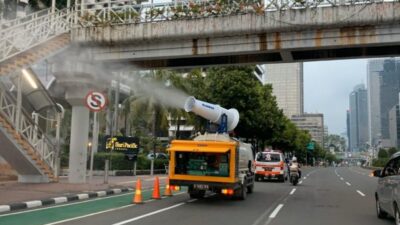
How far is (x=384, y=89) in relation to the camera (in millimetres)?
131875

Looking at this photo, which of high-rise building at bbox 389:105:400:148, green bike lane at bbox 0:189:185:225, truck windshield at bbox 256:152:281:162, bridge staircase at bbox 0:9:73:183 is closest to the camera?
green bike lane at bbox 0:189:185:225

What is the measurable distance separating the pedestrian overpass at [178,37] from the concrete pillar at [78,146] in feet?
0.97

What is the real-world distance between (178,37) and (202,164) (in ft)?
23.5

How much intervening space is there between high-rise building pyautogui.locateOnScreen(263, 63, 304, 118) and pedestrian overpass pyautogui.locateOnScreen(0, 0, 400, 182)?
157203mm

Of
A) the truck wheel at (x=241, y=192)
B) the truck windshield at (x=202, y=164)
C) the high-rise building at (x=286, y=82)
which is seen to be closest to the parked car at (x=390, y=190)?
the truck windshield at (x=202, y=164)

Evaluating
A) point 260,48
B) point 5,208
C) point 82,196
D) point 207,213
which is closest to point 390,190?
point 207,213

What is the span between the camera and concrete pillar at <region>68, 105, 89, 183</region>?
23.0 metres

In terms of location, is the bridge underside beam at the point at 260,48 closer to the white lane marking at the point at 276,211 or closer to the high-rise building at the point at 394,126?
the white lane marking at the point at 276,211

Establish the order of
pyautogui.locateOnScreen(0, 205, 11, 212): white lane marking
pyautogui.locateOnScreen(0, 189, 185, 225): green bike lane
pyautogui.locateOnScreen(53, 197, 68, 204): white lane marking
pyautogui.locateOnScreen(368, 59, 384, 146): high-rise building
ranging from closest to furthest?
pyautogui.locateOnScreen(0, 189, 185, 225): green bike lane
pyautogui.locateOnScreen(0, 205, 11, 212): white lane marking
pyautogui.locateOnScreen(53, 197, 68, 204): white lane marking
pyautogui.locateOnScreen(368, 59, 384, 146): high-rise building

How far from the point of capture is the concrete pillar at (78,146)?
2297cm

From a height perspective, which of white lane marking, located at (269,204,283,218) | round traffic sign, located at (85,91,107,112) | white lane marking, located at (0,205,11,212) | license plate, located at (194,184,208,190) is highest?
round traffic sign, located at (85,91,107,112)

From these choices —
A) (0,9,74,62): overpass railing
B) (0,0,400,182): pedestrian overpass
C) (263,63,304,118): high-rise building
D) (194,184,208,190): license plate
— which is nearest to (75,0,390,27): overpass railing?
(0,0,400,182): pedestrian overpass

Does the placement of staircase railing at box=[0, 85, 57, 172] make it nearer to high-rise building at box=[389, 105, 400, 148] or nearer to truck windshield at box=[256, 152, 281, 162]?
truck windshield at box=[256, 152, 281, 162]

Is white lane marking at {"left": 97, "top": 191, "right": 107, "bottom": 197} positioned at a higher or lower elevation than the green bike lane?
higher
